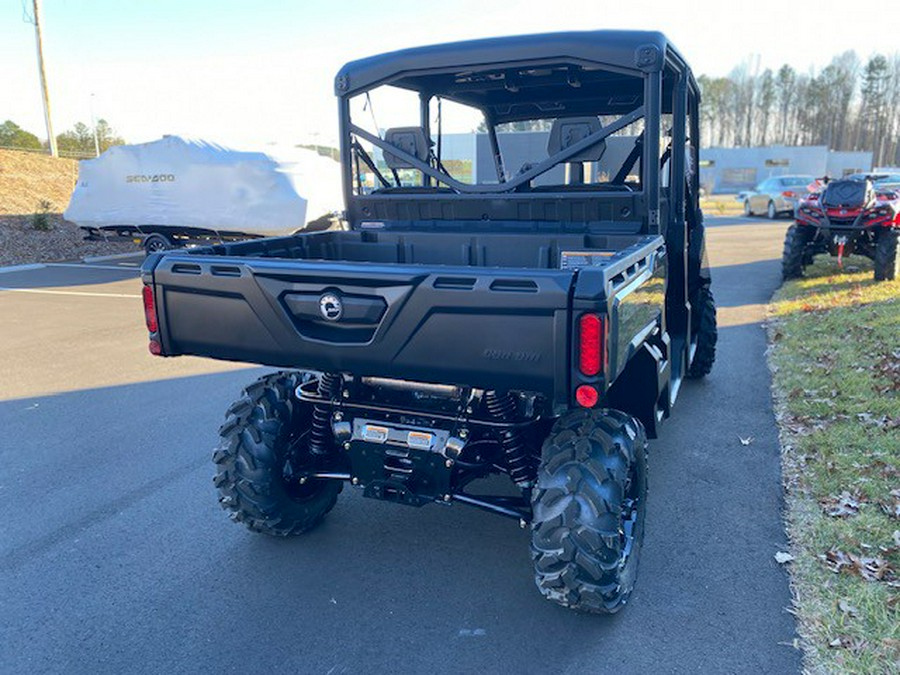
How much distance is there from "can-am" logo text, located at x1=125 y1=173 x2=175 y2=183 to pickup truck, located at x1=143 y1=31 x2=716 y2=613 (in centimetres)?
1180

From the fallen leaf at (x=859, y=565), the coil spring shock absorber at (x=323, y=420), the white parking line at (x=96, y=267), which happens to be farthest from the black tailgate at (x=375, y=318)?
the white parking line at (x=96, y=267)

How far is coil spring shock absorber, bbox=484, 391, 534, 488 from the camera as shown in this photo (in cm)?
308

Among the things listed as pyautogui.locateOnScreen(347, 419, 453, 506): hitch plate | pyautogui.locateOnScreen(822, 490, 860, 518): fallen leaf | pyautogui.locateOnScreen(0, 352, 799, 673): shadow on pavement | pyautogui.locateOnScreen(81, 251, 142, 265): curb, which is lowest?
pyautogui.locateOnScreen(0, 352, 799, 673): shadow on pavement

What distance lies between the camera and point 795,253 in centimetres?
1158

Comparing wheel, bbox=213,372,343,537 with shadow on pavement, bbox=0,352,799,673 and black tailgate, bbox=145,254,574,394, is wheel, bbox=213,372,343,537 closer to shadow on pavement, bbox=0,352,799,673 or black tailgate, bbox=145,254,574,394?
shadow on pavement, bbox=0,352,799,673

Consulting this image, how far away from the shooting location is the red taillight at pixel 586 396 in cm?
244

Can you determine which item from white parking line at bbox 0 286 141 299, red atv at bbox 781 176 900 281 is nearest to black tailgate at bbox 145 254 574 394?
white parking line at bbox 0 286 141 299

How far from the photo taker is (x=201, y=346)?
311 centimetres

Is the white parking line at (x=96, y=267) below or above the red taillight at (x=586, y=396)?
below

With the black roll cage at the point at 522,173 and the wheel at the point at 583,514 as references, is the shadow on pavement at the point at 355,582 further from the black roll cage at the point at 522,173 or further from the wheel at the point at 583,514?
the black roll cage at the point at 522,173

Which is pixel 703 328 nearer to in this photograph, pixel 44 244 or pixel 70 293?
pixel 70 293

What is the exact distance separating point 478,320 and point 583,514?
899 millimetres

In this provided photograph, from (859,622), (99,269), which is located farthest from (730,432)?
(99,269)

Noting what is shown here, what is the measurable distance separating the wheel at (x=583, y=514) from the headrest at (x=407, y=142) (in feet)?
6.58
